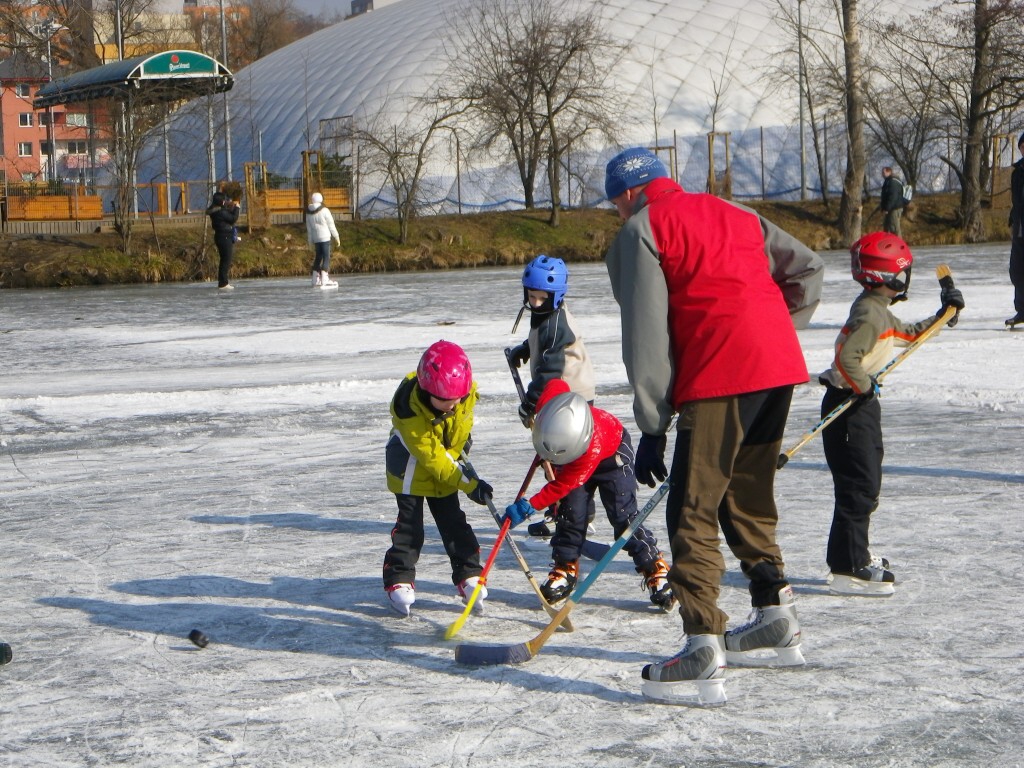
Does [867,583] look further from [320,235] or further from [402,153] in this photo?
[402,153]

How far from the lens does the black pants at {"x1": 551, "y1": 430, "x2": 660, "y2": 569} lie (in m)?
4.85

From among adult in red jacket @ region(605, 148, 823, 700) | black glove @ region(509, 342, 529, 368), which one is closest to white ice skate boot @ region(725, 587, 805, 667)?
adult in red jacket @ region(605, 148, 823, 700)

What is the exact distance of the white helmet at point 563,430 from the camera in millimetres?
3980

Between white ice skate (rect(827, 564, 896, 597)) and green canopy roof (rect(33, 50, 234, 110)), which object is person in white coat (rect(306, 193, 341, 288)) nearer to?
green canopy roof (rect(33, 50, 234, 110))

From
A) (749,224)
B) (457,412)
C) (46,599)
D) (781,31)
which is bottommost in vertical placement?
(46,599)

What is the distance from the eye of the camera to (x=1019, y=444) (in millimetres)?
7367

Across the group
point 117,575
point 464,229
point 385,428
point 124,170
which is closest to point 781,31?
point 464,229

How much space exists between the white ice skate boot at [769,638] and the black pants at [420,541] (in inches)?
43.2

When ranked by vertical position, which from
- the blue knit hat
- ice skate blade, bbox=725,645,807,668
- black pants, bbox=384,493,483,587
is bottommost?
ice skate blade, bbox=725,645,807,668

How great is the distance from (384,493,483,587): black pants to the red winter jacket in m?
0.39

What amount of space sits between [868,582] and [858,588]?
0.14 ft

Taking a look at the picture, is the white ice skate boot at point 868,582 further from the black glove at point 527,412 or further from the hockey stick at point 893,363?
the black glove at point 527,412

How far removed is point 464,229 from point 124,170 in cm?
855

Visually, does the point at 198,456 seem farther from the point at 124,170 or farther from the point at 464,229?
the point at 464,229
